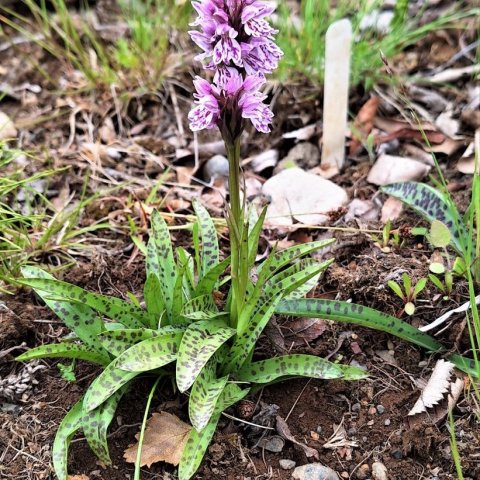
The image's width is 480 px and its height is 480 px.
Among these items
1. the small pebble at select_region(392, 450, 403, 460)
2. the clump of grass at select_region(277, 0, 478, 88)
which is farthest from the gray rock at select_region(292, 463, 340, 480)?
the clump of grass at select_region(277, 0, 478, 88)

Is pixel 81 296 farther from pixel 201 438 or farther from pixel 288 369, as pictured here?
pixel 288 369

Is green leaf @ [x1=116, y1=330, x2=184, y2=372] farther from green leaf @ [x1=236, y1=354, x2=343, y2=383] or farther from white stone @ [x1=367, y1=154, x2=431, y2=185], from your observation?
white stone @ [x1=367, y1=154, x2=431, y2=185]

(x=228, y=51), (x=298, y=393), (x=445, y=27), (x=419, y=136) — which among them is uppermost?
(x=228, y=51)

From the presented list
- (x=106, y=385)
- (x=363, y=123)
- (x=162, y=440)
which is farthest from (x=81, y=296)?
(x=363, y=123)

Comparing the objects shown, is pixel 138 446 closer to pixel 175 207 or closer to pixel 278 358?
pixel 278 358

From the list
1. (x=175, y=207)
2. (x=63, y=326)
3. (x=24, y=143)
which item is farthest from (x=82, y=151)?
(x=63, y=326)

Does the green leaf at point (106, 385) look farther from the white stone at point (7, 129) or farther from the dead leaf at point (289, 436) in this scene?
the white stone at point (7, 129)
